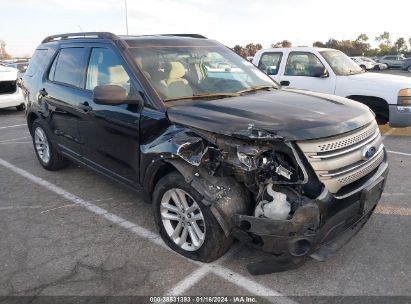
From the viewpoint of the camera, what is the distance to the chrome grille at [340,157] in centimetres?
275

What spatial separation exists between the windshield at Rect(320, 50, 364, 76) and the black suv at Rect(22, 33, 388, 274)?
4027 mm

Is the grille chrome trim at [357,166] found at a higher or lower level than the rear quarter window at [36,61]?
lower

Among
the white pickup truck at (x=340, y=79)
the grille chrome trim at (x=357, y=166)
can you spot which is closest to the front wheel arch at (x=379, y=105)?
the white pickup truck at (x=340, y=79)

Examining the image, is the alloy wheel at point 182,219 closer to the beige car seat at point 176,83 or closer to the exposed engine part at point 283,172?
the exposed engine part at point 283,172

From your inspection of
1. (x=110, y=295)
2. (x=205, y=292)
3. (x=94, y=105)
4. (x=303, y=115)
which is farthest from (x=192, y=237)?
(x=94, y=105)

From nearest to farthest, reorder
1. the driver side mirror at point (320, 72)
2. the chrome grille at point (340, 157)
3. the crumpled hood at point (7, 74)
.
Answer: the chrome grille at point (340, 157), the driver side mirror at point (320, 72), the crumpled hood at point (7, 74)

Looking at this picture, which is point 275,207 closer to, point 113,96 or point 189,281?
point 189,281

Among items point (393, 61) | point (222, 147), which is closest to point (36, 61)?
point (222, 147)

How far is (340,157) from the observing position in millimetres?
2895

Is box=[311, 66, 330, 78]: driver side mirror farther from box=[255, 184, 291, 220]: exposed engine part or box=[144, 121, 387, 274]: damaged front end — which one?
box=[255, 184, 291, 220]: exposed engine part

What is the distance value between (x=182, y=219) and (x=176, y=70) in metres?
1.49

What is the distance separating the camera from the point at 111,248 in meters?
3.55

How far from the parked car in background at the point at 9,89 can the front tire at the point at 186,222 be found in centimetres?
970

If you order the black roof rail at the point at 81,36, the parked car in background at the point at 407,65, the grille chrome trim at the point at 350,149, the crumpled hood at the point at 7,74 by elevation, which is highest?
the black roof rail at the point at 81,36
